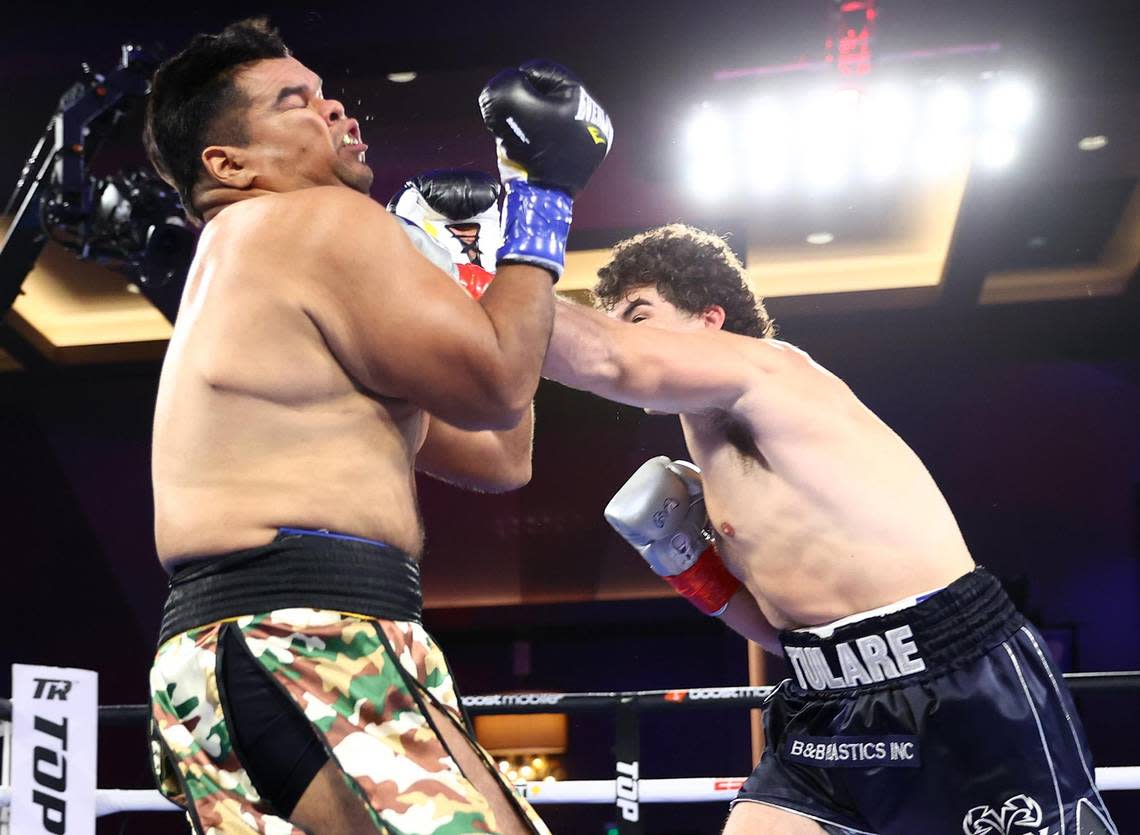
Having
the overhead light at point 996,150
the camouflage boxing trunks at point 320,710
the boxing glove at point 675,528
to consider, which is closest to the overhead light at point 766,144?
the overhead light at point 996,150

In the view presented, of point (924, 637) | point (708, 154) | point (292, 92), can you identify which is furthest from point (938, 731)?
point (708, 154)

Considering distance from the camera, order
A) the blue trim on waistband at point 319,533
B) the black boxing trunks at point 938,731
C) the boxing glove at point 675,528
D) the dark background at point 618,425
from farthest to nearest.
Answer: the dark background at point 618,425 < the boxing glove at point 675,528 < the black boxing trunks at point 938,731 < the blue trim on waistband at point 319,533

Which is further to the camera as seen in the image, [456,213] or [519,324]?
[456,213]

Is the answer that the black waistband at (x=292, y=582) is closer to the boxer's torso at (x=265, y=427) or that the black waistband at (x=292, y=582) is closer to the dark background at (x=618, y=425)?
the boxer's torso at (x=265, y=427)

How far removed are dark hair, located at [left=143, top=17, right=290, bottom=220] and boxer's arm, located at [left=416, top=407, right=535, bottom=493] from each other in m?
0.42

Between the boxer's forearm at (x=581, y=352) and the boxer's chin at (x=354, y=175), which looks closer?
the boxer's chin at (x=354, y=175)

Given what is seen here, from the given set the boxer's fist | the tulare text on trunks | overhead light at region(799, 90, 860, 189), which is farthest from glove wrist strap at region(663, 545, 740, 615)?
overhead light at region(799, 90, 860, 189)

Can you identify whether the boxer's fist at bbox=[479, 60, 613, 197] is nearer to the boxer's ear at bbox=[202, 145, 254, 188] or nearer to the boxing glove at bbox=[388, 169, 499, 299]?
the boxer's ear at bbox=[202, 145, 254, 188]

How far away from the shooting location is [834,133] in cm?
486

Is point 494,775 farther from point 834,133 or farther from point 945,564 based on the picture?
point 834,133

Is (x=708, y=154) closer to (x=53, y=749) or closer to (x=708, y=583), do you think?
(x=708, y=583)

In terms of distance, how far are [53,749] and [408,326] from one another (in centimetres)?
187

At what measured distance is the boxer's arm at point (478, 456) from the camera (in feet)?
5.15

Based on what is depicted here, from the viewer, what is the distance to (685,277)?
7.63 ft
